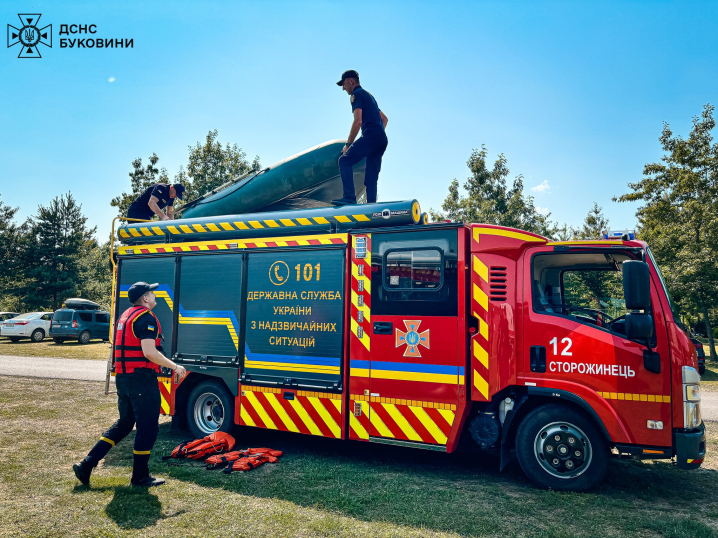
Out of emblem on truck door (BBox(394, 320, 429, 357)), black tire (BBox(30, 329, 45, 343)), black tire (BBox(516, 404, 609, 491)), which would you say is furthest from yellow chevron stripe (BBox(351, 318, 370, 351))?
black tire (BBox(30, 329, 45, 343))

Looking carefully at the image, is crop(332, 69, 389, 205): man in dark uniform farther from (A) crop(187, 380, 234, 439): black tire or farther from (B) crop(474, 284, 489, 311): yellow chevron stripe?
(A) crop(187, 380, 234, 439): black tire

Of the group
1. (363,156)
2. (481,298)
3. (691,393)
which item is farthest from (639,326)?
(363,156)

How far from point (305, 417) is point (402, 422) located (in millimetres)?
1243

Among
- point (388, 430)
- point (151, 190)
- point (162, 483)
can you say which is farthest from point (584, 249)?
point (151, 190)

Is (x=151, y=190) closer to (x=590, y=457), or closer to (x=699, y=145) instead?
(x=590, y=457)

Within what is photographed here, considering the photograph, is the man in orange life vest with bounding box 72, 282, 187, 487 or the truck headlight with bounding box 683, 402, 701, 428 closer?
the truck headlight with bounding box 683, 402, 701, 428

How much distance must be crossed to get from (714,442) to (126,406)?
776 cm

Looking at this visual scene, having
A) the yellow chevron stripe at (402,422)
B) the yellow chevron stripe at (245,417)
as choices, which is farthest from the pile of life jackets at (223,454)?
the yellow chevron stripe at (402,422)

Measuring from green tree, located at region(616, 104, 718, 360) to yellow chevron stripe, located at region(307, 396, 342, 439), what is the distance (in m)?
15.4

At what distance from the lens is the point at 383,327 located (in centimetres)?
584

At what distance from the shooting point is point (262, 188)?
7625 millimetres

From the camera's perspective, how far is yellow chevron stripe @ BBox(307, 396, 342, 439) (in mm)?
6000

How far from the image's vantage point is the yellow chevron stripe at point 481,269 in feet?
18.1

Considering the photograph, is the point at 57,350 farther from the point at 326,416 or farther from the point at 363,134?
the point at 363,134
